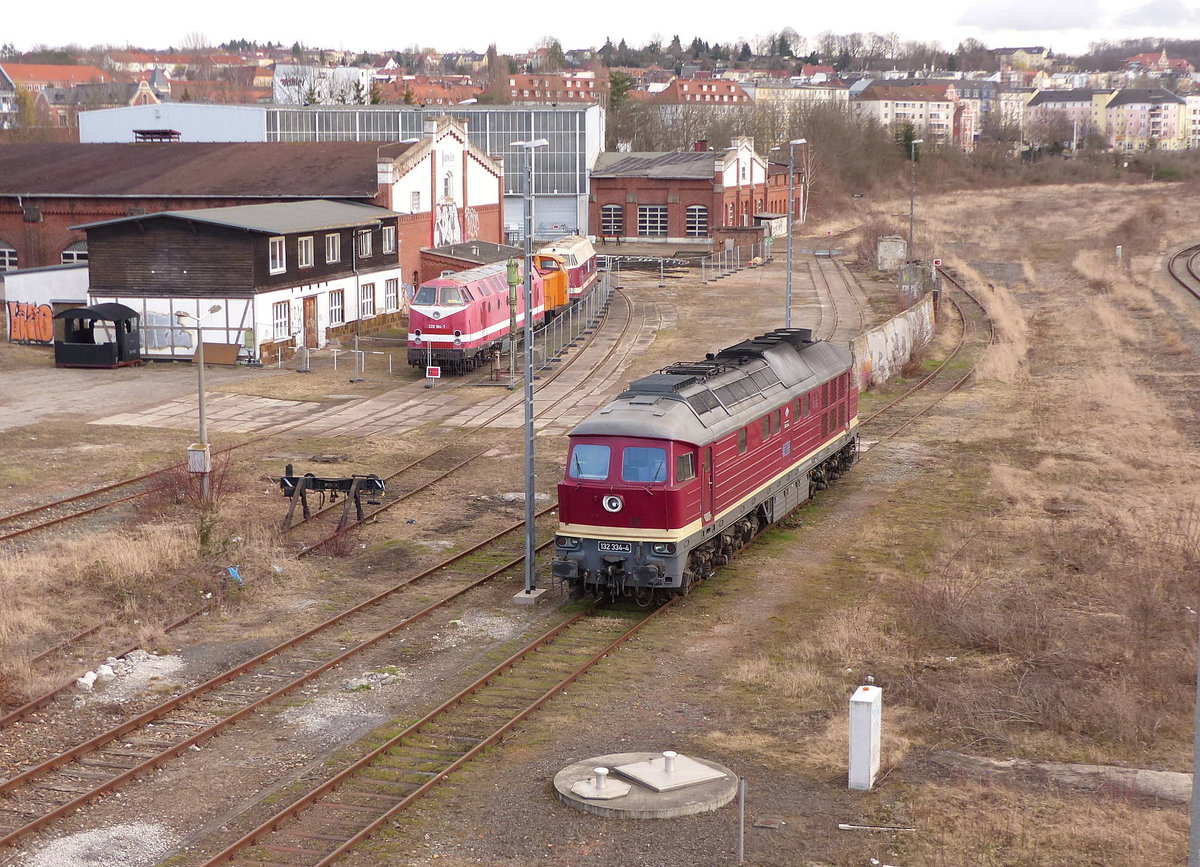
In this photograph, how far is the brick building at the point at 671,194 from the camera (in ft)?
278

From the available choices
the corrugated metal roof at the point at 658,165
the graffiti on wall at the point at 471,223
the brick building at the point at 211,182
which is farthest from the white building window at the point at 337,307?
the corrugated metal roof at the point at 658,165

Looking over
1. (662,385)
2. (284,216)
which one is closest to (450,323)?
(284,216)

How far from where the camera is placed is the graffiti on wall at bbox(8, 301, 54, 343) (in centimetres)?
4862

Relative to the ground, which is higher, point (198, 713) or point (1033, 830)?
point (1033, 830)

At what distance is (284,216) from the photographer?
160ft

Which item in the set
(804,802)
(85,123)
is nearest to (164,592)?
(804,802)

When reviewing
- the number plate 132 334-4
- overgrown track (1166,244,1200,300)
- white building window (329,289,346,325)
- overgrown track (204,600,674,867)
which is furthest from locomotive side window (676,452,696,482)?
overgrown track (1166,244,1200,300)

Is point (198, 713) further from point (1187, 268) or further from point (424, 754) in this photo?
point (1187, 268)

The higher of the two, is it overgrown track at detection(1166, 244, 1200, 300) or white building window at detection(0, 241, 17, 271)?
white building window at detection(0, 241, 17, 271)

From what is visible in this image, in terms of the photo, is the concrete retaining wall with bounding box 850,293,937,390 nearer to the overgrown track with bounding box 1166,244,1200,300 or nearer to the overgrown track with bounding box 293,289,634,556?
the overgrown track with bounding box 293,289,634,556

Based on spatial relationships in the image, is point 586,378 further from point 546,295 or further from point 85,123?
point 85,123

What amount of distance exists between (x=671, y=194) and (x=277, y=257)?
43.3 metres

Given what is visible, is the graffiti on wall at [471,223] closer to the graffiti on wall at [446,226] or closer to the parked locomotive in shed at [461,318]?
the graffiti on wall at [446,226]

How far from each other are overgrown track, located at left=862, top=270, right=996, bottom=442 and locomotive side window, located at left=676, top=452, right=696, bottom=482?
14.9m
